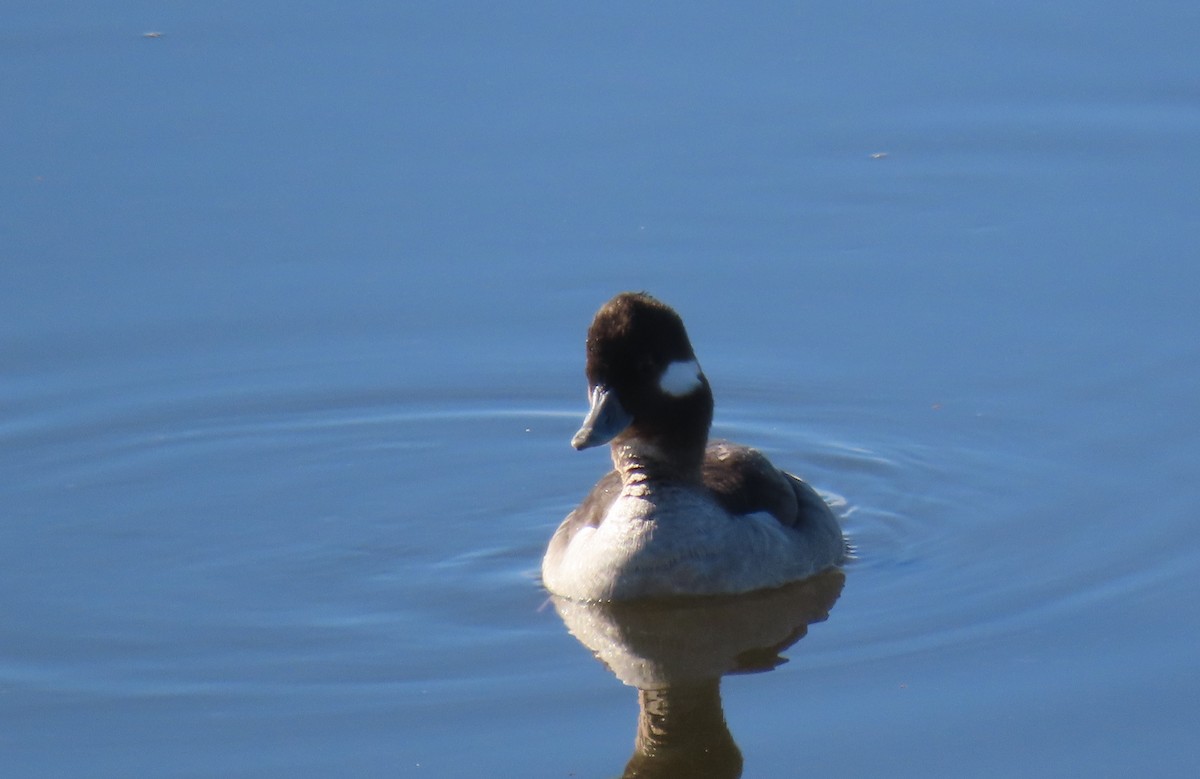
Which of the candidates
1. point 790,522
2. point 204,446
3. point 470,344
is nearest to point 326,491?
point 204,446

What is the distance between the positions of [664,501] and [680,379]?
651mm

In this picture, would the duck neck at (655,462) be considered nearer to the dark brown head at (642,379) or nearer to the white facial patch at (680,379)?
the dark brown head at (642,379)

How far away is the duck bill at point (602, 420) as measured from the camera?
10812 millimetres

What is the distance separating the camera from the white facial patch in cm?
1098

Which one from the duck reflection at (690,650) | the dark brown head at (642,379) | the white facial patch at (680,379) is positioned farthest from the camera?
the white facial patch at (680,379)

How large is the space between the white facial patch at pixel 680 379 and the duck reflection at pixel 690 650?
1.08m

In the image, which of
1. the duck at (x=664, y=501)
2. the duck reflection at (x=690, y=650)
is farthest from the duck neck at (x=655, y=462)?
the duck reflection at (x=690, y=650)

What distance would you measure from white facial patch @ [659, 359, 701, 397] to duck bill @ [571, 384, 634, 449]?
240mm

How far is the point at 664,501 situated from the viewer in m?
11.2

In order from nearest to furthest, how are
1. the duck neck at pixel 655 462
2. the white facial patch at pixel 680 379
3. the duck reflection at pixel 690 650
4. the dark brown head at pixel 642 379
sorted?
the duck reflection at pixel 690 650 < the dark brown head at pixel 642 379 < the white facial patch at pixel 680 379 < the duck neck at pixel 655 462

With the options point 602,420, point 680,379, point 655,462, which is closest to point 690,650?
point 655,462

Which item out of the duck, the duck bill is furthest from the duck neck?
the duck bill

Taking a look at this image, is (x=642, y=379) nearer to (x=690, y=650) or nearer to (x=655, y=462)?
(x=655, y=462)

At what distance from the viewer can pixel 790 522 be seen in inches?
456
